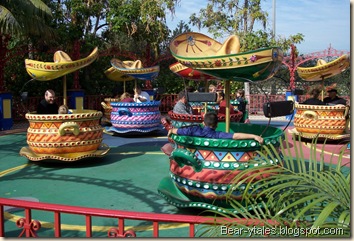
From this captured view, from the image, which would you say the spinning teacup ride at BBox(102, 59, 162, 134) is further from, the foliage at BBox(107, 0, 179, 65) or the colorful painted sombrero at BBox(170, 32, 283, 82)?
the foliage at BBox(107, 0, 179, 65)

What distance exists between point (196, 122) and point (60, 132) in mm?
2199

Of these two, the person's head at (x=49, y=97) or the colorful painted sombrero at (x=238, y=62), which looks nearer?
the colorful painted sombrero at (x=238, y=62)

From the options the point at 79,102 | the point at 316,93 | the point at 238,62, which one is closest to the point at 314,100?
the point at 316,93

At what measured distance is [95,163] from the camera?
6523 mm

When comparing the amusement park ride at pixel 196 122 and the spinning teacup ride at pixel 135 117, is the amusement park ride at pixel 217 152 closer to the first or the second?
the amusement park ride at pixel 196 122

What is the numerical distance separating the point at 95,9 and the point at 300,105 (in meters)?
9.53

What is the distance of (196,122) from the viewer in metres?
6.35

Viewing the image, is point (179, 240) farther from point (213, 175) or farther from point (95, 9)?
point (95, 9)

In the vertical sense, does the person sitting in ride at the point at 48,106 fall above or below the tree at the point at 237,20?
below

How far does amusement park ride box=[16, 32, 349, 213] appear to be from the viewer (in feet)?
12.1

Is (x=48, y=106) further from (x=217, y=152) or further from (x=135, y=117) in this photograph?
(x=217, y=152)

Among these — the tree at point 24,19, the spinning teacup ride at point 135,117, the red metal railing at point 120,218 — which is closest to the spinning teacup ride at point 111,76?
the tree at point 24,19

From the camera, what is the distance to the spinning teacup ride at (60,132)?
6004 mm

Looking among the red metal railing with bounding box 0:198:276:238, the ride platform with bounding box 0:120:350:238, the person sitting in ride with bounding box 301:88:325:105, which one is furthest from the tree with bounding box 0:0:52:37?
the red metal railing with bounding box 0:198:276:238
